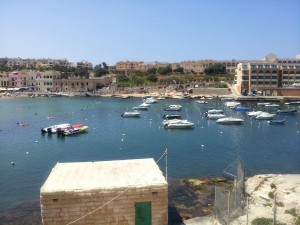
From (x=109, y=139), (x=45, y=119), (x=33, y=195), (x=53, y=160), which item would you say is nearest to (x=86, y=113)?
(x=45, y=119)

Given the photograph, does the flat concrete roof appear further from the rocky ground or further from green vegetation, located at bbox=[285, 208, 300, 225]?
green vegetation, located at bbox=[285, 208, 300, 225]

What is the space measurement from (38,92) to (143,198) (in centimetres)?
11929

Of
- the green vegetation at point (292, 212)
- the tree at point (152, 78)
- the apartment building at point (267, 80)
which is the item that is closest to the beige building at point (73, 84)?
the tree at point (152, 78)

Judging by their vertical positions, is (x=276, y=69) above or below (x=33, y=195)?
above

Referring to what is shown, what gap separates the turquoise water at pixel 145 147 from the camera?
29328 mm

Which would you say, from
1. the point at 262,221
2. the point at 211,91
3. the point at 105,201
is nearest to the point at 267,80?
the point at 211,91

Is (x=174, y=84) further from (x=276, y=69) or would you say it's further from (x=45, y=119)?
(x=45, y=119)

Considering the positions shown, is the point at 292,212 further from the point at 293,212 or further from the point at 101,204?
the point at 101,204

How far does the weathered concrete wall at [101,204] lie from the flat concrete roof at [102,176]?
0.26m

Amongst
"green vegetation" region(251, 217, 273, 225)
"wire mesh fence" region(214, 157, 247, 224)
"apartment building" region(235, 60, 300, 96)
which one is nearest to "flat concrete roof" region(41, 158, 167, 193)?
"wire mesh fence" region(214, 157, 247, 224)

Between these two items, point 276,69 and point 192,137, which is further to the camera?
point 276,69

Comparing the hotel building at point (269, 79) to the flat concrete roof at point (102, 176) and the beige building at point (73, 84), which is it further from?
the flat concrete roof at point (102, 176)

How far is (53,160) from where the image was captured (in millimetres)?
34250

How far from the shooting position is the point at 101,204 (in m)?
15.0
